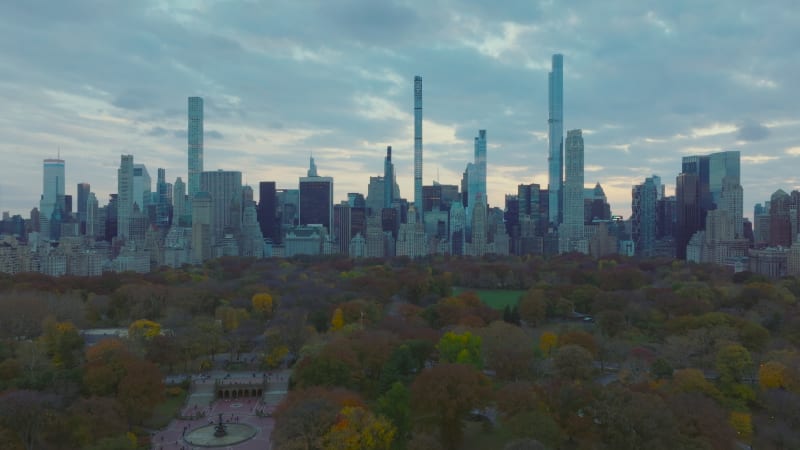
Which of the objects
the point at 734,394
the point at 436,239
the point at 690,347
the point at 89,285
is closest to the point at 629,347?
the point at 690,347

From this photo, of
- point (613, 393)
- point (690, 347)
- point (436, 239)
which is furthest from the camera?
point (436, 239)

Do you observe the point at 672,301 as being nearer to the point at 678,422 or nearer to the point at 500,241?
the point at 678,422

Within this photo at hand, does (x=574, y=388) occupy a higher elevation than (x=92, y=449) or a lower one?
higher

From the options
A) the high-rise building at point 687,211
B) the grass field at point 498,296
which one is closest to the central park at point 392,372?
the grass field at point 498,296

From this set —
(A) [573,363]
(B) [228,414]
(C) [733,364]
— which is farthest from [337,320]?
(C) [733,364]

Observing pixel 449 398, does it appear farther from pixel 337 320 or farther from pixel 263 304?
pixel 263 304

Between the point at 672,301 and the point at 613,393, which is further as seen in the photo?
the point at 672,301
